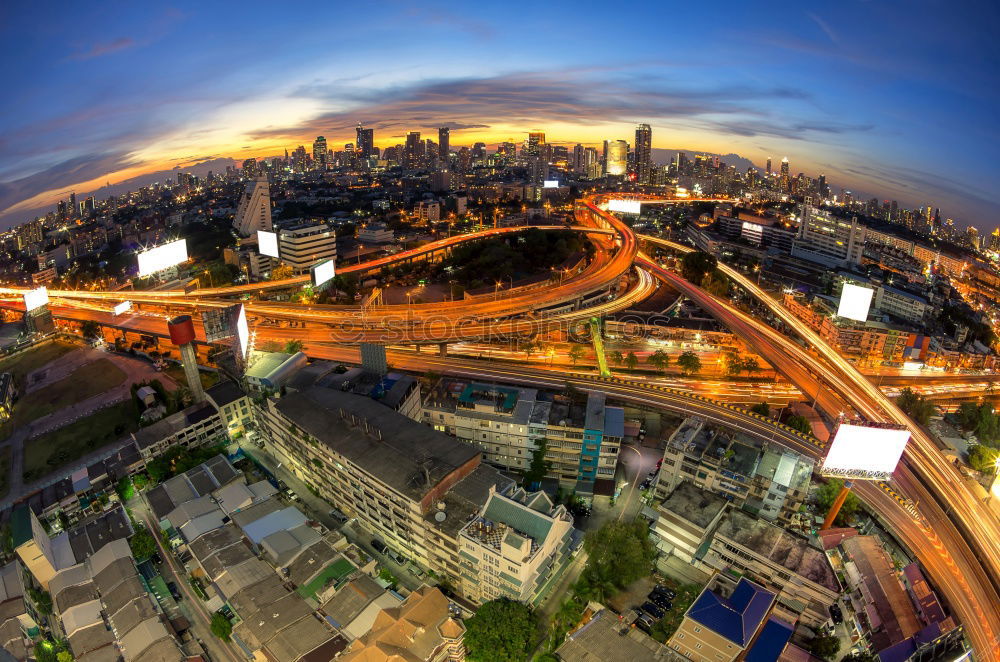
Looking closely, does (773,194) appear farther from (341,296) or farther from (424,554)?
(424,554)

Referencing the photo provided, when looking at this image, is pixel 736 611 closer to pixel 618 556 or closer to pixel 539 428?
pixel 618 556

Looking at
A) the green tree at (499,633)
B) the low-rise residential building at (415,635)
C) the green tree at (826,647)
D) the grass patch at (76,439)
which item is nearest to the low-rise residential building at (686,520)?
the green tree at (826,647)

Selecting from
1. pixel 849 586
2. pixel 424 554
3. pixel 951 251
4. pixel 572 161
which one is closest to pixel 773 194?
pixel 951 251

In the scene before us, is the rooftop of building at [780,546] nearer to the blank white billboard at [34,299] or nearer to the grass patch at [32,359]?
the grass patch at [32,359]

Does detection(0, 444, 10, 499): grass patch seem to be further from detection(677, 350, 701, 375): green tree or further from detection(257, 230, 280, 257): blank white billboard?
detection(677, 350, 701, 375): green tree

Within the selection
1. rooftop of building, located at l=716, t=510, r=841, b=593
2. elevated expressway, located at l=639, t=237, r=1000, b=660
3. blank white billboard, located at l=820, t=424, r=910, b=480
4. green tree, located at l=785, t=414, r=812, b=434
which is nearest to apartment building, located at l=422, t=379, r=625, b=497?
rooftop of building, located at l=716, t=510, r=841, b=593

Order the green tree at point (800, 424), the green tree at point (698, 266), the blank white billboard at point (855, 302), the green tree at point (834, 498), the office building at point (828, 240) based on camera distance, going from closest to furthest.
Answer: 1. the green tree at point (834, 498)
2. the green tree at point (800, 424)
3. the blank white billboard at point (855, 302)
4. the green tree at point (698, 266)
5. the office building at point (828, 240)
